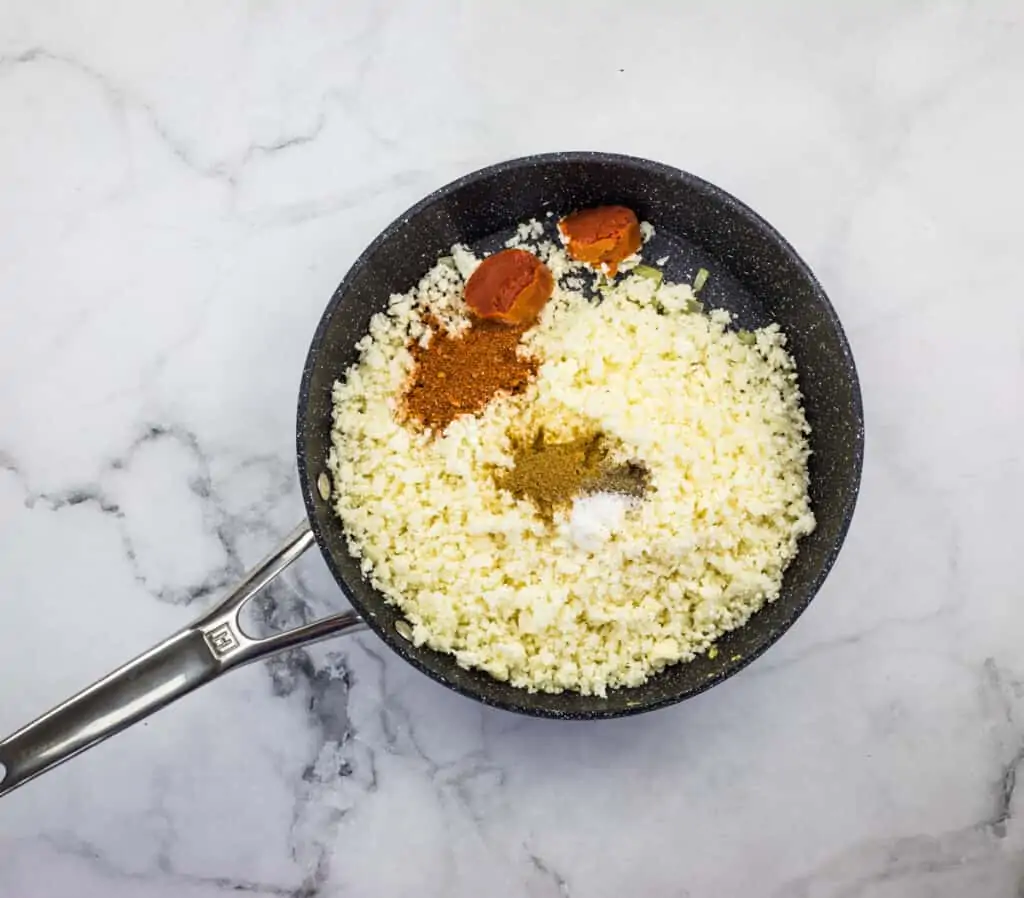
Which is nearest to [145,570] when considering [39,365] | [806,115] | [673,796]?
[39,365]

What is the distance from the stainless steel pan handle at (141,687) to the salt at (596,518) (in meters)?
0.26

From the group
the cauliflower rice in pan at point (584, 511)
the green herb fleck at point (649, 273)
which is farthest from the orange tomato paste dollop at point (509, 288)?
the green herb fleck at point (649, 273)

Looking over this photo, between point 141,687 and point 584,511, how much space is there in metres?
0.52

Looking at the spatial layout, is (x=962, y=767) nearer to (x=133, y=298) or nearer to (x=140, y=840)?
(x=140, y=840)

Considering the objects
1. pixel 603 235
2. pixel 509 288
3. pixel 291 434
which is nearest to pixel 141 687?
pixel 291 434

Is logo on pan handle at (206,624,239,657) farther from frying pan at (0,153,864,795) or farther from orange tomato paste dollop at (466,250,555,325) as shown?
orange tomato paste dollop at (466,250,555,325)

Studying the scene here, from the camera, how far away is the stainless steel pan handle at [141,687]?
1.14 m

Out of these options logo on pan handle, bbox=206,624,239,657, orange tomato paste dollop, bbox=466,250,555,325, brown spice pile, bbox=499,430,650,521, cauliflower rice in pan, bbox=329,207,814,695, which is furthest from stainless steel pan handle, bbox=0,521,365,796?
orange tomato paste dollop, bbox=466,250,555,325

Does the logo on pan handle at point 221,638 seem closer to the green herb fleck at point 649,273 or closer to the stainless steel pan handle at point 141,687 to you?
the stainless steel pan handle at point 141,687

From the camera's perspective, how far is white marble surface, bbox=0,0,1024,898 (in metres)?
1.33

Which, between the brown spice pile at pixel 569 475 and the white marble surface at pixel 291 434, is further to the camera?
the white marble surface at pixel 291 434

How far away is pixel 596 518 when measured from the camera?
3.71 ft

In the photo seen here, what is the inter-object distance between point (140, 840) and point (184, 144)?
905 mm

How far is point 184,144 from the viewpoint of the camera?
4.58ft
